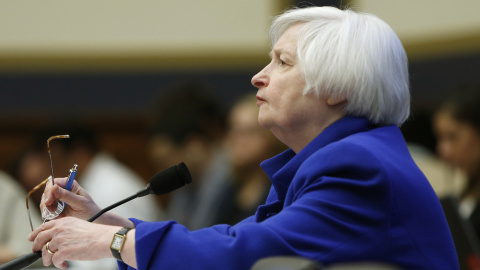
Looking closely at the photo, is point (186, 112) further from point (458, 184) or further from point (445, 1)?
point (445, 1)

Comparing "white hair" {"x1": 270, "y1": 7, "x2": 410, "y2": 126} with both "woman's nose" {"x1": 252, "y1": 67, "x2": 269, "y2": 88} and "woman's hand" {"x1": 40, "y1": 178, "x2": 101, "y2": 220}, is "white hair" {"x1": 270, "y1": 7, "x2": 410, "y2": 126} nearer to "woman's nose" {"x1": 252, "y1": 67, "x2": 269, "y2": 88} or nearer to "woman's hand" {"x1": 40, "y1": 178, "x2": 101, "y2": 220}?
"woman's nose" {"x1": 252, "y1": 67, "x2": 269, "y2": 88}

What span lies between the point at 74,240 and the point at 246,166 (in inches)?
68.0

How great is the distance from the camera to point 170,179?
5.99 feet

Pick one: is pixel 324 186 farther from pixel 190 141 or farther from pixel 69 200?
pixel 190 141

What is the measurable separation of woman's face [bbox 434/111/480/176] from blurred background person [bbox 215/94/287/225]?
0.99 meters

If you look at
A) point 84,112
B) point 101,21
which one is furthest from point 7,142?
point 101,21

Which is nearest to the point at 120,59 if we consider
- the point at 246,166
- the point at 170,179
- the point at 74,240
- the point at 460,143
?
the point at 246,166

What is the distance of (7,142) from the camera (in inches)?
255

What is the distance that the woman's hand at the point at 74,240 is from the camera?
1.65 m

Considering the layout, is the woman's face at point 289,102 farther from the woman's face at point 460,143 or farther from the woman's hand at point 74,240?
the woman's face at point 460,143

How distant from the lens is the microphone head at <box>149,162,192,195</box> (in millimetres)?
1825

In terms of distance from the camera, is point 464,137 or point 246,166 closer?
point 246,166

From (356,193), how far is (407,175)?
158 mm

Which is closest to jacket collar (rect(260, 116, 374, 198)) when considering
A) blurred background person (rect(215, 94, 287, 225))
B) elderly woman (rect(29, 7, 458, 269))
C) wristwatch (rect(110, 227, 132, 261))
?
elderly woman (rect(29, 7, 458, 269))
